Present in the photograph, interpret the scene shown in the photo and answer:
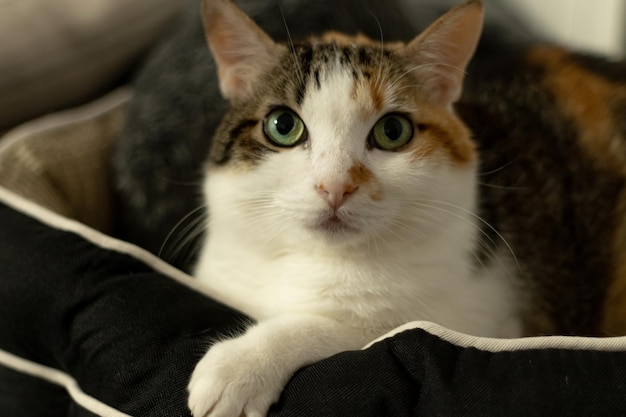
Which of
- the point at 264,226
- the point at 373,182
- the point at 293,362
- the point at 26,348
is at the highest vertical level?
the point at 373,182

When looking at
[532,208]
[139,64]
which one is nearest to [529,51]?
[532,208]

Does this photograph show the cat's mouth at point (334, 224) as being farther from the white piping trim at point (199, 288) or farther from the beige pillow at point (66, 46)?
the beige pillow at point (66, 46)

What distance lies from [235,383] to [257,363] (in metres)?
0.04

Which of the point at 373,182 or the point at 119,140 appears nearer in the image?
the point at 373,182

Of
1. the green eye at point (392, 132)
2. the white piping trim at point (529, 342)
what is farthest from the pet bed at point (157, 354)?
the green eye at point (392, 132)

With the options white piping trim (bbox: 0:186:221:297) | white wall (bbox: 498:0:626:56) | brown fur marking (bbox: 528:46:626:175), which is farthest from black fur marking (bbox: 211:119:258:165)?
white wall (bbox: 498:0:626:56)

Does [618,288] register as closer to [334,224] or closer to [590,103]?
[590,103]

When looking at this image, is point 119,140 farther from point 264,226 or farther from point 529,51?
point 529,51

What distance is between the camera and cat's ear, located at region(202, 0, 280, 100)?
116 cm

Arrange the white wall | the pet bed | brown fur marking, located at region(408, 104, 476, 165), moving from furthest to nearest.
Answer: the white wall → brown fur marking, located at region(408, 104, 476, 165) → the pet bed

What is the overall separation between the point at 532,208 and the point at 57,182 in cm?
110

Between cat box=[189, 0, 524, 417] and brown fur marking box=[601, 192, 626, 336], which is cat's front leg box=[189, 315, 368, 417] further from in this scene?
brown fur marking box=[601, 192, 626, 336]

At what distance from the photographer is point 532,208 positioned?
4.48 ft

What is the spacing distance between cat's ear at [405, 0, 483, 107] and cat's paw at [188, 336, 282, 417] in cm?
59
